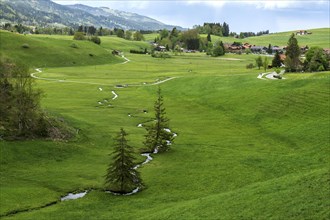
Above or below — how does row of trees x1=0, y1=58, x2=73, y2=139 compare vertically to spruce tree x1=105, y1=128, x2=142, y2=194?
above

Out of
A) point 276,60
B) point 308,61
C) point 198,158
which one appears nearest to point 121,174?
point 198,158

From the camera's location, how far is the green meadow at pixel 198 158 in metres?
40.7

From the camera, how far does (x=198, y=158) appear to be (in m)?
68.1

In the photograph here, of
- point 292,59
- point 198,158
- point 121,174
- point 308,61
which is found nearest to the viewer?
point 121,174

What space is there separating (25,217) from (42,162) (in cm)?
1966

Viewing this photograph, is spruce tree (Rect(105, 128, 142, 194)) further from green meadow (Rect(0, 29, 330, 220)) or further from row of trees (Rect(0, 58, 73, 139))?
row of trees (Rect(0, 58, 73, 139))

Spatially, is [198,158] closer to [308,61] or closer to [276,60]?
[308,61]

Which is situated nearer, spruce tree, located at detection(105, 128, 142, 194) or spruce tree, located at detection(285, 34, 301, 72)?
spruce tree, located at detection(105, 128, 142, 194)

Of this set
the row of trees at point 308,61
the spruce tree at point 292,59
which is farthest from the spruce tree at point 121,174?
the spruce tree at point 292,59

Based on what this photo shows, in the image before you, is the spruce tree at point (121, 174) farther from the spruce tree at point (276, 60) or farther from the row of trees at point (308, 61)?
the spruce tree at point (276, 60)

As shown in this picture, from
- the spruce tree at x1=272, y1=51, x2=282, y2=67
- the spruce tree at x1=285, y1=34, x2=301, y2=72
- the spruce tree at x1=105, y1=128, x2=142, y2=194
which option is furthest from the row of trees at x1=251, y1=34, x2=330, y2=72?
the spruce tree at x1=105, y1=128, x2=142, y2=194

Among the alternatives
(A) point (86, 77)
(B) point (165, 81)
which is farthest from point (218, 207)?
(A) point (86, 77)

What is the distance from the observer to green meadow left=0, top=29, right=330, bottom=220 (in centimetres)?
4069

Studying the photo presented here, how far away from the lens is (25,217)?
142ft
